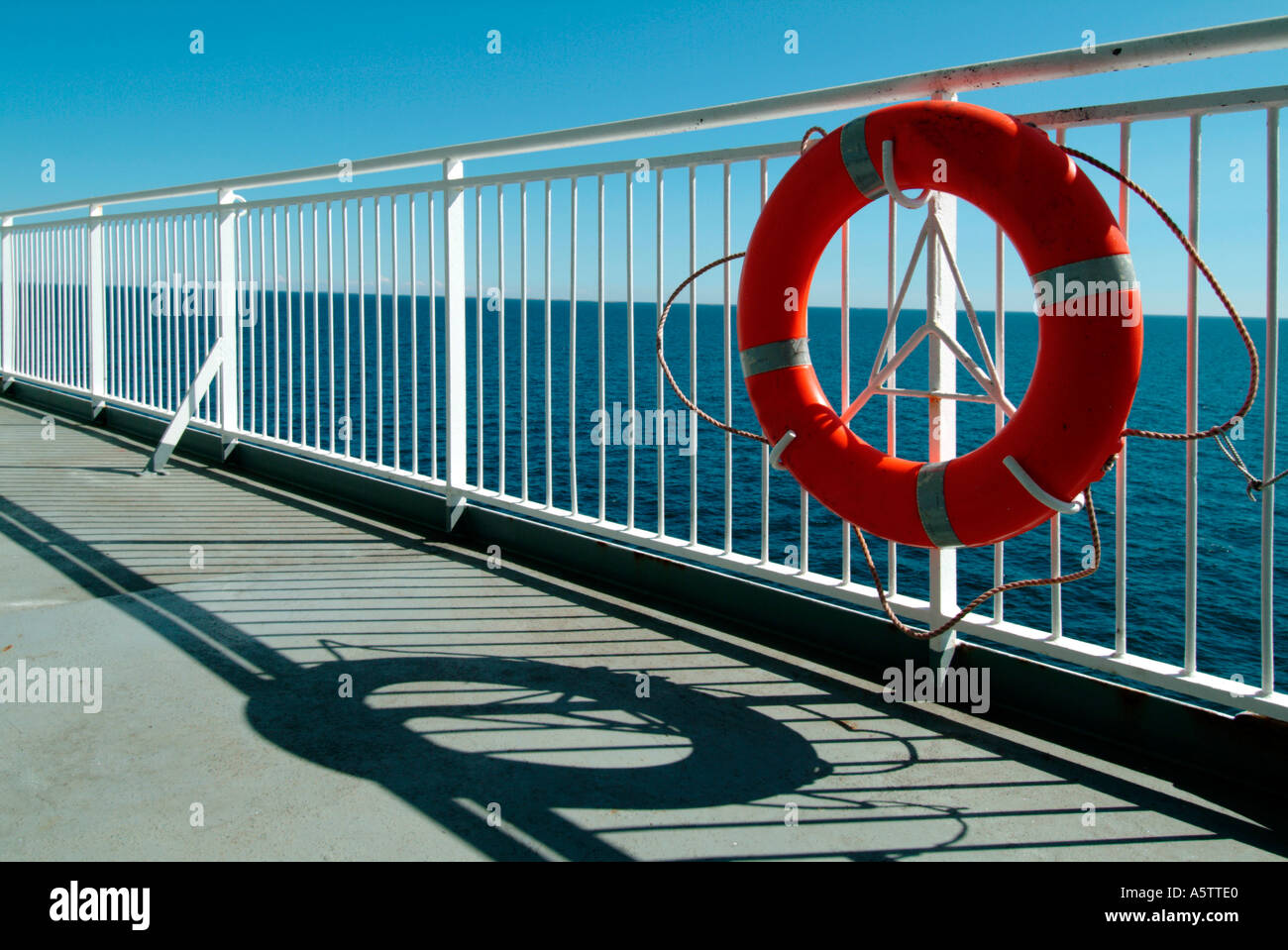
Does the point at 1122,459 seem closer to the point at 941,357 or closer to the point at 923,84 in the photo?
the point at 941,357

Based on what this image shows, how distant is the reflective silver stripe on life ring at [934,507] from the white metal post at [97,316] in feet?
16.9

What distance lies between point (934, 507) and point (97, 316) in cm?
527

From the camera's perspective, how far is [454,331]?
10.5ft

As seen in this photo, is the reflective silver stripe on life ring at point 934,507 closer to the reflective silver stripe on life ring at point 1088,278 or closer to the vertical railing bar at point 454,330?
the reflective silver stripe on life ring at point 1088,278

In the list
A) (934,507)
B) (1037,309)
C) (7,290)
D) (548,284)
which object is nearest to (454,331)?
(548,284)

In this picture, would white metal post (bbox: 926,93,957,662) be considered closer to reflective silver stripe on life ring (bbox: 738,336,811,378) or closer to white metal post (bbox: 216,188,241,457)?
reflective silver stripe on life ring (bbox: 738,336,811,378)

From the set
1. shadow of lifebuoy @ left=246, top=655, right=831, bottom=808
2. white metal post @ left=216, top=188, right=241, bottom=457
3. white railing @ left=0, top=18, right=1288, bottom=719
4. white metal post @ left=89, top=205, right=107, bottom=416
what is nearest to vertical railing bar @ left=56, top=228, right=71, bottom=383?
white railing @ left=0, top=18, right=1288, bottom=719

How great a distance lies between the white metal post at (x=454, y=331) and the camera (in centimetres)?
311

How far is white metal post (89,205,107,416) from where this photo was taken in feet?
17.6

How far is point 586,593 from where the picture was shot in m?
2.60

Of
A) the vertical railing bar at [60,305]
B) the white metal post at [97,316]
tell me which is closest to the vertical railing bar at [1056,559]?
the white metal post at [97,316]
